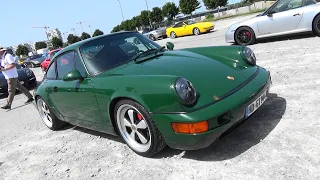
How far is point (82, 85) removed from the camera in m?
3.80

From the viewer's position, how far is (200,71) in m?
3.41

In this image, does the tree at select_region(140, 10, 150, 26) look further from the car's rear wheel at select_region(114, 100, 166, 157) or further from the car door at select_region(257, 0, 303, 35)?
the car's rear wheel at select_region(114, 100, 166, 157)

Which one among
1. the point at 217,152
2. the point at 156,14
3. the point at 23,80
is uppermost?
the point at 156,14

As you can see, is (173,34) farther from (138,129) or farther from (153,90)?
(153,90)

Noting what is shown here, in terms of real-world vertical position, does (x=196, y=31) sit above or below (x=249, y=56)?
below

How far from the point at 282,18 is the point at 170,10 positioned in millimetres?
60737

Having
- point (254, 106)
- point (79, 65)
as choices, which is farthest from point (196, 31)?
point (254, 106)

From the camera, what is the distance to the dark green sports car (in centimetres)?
284

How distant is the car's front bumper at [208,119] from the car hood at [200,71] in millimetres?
193

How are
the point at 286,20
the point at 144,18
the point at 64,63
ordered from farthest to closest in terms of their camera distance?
the point at 144,18 < the point at 286,20 < the point at 64,63

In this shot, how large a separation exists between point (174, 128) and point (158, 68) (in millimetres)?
895

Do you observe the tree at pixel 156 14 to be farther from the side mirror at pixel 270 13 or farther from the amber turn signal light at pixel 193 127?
the amber turn signal light at pixel 193 127

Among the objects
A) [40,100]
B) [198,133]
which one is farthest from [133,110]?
[40,100]

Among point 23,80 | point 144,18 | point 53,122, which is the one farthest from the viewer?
point 144,18
